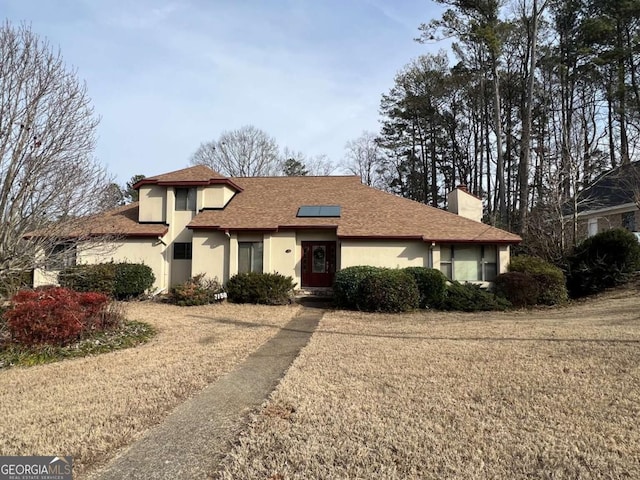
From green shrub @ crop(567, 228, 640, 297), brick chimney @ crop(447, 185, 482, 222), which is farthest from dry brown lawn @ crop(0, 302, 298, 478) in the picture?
green shrub @ crop(567, 228, 640, 297)

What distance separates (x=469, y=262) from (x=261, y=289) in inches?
330

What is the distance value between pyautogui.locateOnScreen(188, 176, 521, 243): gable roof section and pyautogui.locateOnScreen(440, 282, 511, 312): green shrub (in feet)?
7.40

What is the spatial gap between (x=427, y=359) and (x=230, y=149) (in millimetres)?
36540

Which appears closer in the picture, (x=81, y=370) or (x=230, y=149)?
(x=81, y=370)

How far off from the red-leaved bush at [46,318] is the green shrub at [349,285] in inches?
312

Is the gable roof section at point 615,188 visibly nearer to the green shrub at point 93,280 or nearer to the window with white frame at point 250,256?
the window with white frame at point 250,256

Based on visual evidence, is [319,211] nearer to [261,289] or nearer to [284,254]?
[284,254]

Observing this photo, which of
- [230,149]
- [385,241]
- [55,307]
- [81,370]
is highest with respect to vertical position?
[230,149]

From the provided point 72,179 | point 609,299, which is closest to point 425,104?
point 609,299

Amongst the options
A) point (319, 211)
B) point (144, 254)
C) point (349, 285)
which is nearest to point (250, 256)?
point (319, 211)

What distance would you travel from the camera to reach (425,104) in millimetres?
30625

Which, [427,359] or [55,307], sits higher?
[55,307]

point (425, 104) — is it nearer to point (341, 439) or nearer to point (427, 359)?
point (427, 359)

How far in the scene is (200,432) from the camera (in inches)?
160
